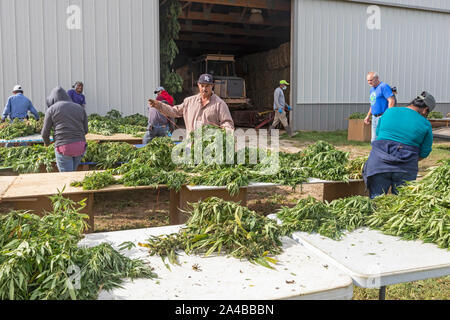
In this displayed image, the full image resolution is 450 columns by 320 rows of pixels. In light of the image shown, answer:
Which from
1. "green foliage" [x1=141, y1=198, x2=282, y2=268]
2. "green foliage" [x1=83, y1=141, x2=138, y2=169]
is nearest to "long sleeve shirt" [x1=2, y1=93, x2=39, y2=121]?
"green foliage" [x1=83, y1=141, x2=138, y2=169]

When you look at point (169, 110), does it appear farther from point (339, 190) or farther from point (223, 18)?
point (223, 18)

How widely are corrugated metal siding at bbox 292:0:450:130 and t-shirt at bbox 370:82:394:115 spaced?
820 cm

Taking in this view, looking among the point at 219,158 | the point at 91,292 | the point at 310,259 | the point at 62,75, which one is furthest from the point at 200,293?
the point at 62,75

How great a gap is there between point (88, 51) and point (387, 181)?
37.2 feet

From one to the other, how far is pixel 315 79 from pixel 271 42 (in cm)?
721

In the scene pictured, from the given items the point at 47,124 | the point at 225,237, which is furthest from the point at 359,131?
the point at 225,237

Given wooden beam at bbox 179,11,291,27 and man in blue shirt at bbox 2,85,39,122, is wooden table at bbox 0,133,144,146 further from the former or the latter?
wooden beam at bbox 179,11,291,27

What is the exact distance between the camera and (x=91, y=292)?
2.03 m

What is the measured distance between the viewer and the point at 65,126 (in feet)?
18.7

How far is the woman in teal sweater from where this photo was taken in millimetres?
4445

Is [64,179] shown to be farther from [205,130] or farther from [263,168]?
[263,168]

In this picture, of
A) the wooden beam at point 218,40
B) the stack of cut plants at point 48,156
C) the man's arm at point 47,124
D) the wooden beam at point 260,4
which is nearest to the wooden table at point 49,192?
the man's arm at point 47,124

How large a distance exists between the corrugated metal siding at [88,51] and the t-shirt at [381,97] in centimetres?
804

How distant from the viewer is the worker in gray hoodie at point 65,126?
5.70m
